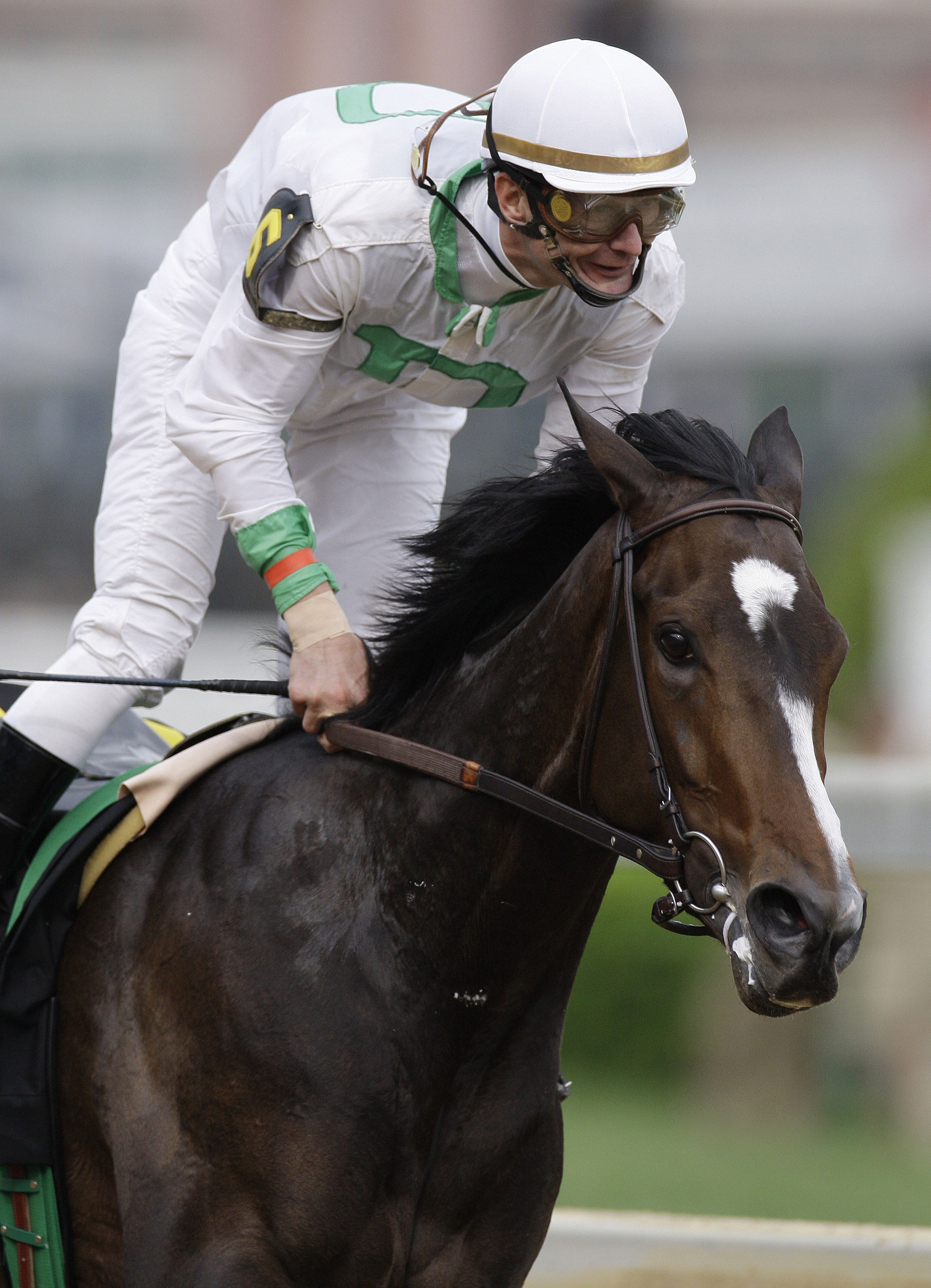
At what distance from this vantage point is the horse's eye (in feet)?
7.02

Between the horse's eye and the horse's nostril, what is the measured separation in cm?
32

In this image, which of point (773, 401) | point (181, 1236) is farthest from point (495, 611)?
point (773, 401)

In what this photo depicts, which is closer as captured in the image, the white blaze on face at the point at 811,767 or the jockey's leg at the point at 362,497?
the white blaze on face at the point at 811,767

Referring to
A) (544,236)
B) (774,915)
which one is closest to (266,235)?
(544,236)

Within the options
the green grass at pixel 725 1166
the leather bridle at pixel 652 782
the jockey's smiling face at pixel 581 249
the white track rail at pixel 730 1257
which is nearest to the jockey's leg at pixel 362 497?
the jockey's smiling face at pixel 581 249

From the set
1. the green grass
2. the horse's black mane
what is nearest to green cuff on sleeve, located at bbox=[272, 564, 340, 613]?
the horse's black mane

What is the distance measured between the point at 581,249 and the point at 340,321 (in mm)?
469

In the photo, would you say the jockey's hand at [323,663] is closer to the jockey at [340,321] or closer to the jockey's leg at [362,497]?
the jockey at [340,321]

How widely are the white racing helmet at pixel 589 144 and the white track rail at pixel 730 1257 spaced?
250cm

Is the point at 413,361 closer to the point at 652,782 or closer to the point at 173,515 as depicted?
the point at 173,515

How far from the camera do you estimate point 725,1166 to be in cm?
656

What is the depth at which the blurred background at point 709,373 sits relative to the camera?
266 inches

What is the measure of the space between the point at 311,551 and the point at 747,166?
1987 centimetres

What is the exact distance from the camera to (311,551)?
2.72 m
